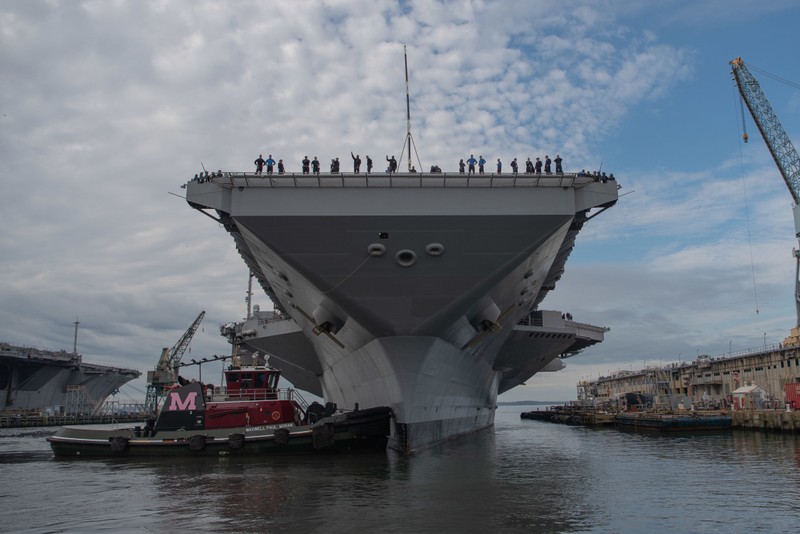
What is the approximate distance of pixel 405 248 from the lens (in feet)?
50.4

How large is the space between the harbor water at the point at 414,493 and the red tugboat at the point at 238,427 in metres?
0.49

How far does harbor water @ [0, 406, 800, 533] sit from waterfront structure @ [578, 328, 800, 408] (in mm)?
21347

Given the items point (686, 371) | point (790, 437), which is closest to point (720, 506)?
point (790, 437)

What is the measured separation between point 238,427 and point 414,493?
362 inches

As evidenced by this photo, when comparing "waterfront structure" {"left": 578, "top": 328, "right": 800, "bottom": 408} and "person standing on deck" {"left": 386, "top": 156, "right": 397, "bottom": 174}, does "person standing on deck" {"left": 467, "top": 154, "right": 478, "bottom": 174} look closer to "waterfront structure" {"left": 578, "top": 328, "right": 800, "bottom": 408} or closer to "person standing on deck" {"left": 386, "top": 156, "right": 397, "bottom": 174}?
"person standing on deck" {"left": 386, "top": 156, "right": 397, "bottom": 174}

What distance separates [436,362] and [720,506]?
28.0ft

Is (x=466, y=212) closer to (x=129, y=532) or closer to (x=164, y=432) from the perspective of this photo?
(x=129, y=532)

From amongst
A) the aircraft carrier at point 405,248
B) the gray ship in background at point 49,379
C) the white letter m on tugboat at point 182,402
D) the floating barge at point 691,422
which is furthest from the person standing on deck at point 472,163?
the gray ship in background at point 49,379

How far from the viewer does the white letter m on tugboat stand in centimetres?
2002

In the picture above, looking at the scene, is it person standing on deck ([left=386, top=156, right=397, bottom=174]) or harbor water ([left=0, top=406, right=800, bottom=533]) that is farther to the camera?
person standing on deck ([left=386, top=156, right=397, bottom=174])

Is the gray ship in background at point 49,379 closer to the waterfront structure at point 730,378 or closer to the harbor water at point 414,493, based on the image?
the harbor water at point 414,493

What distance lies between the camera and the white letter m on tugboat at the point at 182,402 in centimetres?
2002

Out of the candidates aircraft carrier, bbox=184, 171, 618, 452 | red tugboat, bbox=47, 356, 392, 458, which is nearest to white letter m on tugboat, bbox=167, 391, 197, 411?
red tugboat, bbox=47, 356, 392, 458

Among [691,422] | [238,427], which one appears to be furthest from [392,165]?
[691,422]
